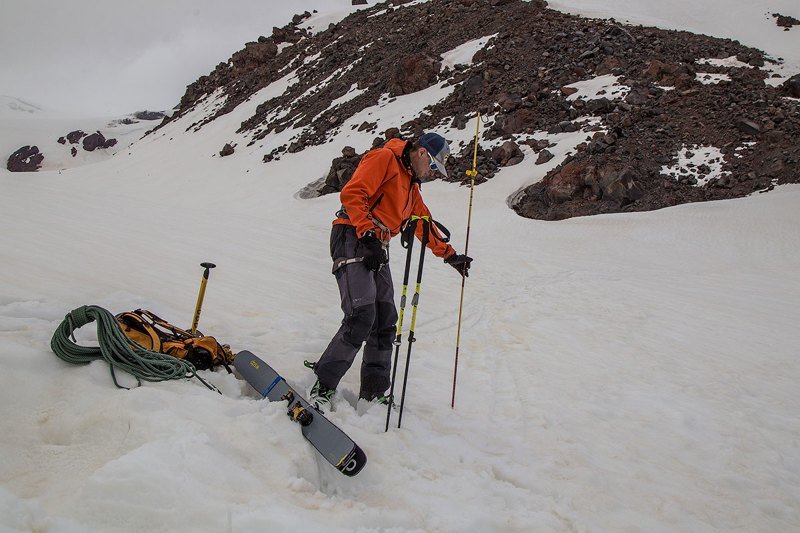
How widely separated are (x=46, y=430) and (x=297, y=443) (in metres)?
1.25

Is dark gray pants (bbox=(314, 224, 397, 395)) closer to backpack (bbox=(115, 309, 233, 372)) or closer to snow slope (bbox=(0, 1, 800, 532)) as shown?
snow slope (bbox=(0, 1, 800, 532))

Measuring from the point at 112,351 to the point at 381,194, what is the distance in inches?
85.7

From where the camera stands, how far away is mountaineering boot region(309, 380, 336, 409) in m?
3.53

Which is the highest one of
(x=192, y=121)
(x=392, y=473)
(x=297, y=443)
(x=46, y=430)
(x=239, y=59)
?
(x=239, y=59)

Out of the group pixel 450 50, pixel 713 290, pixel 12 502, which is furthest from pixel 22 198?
pixel 450 50

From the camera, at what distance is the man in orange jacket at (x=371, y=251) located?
11.7ft

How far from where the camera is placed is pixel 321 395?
11.9 ft

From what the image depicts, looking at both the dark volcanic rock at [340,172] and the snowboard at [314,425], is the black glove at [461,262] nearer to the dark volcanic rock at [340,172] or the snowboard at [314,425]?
the snowboard at [314,425]

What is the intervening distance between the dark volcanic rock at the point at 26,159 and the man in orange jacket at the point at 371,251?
95054mm

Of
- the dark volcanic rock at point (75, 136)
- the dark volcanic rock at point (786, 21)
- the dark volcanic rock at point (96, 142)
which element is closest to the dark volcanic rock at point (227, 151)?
the dark volcanic rock at point (786, 21)

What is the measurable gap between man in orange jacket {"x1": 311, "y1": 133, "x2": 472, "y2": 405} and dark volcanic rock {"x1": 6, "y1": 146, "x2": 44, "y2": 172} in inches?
3742

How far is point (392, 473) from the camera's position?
2846 mm

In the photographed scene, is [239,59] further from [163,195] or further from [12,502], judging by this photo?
[12,502]

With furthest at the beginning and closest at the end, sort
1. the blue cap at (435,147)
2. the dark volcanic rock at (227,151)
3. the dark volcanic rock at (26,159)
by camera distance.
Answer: the dark volcanic rock at (26,159)
the dark volcanic rock at (227,151)
the blue cap at (435,147)
